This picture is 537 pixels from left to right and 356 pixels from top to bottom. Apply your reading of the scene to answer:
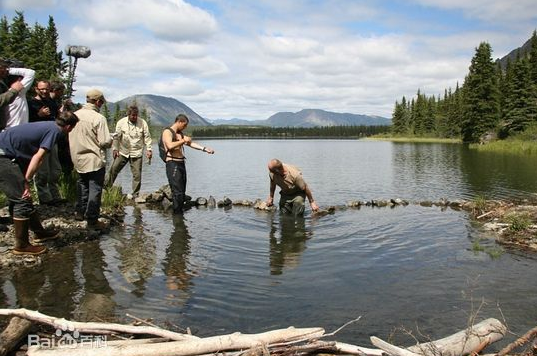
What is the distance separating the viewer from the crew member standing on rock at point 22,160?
689 cm

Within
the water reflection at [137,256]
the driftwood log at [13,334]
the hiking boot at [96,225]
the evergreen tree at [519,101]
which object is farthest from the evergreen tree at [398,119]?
the driftwood log at [13,334]

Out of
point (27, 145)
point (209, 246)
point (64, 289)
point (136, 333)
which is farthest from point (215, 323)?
point (27, 145)

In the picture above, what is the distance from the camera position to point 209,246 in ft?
29.9

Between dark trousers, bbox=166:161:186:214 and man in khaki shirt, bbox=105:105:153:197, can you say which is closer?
dark trousers, bbox=166:161:186:214

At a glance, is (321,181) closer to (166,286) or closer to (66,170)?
(66,170)

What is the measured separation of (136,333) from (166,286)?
2.40 metres

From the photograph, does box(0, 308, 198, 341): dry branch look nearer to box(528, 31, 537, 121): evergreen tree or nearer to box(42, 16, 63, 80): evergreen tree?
box(42, 16, 63, 80): evergreen tree

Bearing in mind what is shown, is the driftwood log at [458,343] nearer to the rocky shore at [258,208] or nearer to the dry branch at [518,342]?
the dry branch at [518,342]

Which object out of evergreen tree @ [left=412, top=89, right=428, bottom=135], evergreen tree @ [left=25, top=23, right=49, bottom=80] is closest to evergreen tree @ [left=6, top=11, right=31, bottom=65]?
evergreen tree @ [left=25, top=23, right=49, bottom=80]

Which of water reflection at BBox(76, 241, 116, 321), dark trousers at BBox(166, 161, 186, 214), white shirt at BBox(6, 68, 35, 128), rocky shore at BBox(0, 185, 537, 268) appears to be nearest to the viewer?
water reflection at BBox(76, 241, 116, 321)

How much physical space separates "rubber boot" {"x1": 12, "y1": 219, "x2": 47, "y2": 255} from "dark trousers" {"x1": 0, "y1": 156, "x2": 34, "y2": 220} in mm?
110

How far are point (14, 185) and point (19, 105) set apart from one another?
1.92 m

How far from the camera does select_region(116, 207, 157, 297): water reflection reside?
677 cm

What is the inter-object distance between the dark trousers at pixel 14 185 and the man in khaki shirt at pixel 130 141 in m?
5.74
